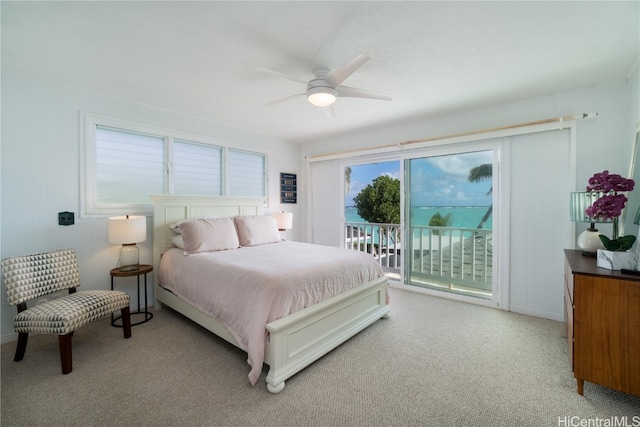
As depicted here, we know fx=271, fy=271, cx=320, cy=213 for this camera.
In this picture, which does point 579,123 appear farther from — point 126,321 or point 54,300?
point 54,300

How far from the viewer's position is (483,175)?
12.1 feet

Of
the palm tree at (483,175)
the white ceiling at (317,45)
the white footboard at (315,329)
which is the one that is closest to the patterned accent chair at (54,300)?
the white footboard at (315,329)

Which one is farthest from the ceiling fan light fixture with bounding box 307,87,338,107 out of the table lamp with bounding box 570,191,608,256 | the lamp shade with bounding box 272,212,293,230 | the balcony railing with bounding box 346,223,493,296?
the balcony railing with bounding box 346,223,493,296

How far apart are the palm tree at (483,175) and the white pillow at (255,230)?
2877 millimetres

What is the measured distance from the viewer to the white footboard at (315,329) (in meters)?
1.86

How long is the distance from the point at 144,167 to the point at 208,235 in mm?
1273

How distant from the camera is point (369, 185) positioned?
197 inches

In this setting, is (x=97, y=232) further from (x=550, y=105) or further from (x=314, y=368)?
(x=550, y=105)

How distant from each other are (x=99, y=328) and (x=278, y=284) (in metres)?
2.17

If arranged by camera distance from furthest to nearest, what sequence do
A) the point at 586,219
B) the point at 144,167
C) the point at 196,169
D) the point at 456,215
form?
the point at 456,215
the point at 196,169
the point at 144,167
the point at 586,219

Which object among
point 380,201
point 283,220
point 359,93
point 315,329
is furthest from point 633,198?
point 283,220

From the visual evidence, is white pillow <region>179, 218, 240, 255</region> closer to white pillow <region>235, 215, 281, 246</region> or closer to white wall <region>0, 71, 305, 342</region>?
white pillow <region>235, 215, 281, 246</region>

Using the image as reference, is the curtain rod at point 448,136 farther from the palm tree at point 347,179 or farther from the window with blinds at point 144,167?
the window with blinds at point 144,167

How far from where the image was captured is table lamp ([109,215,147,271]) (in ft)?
9.01
